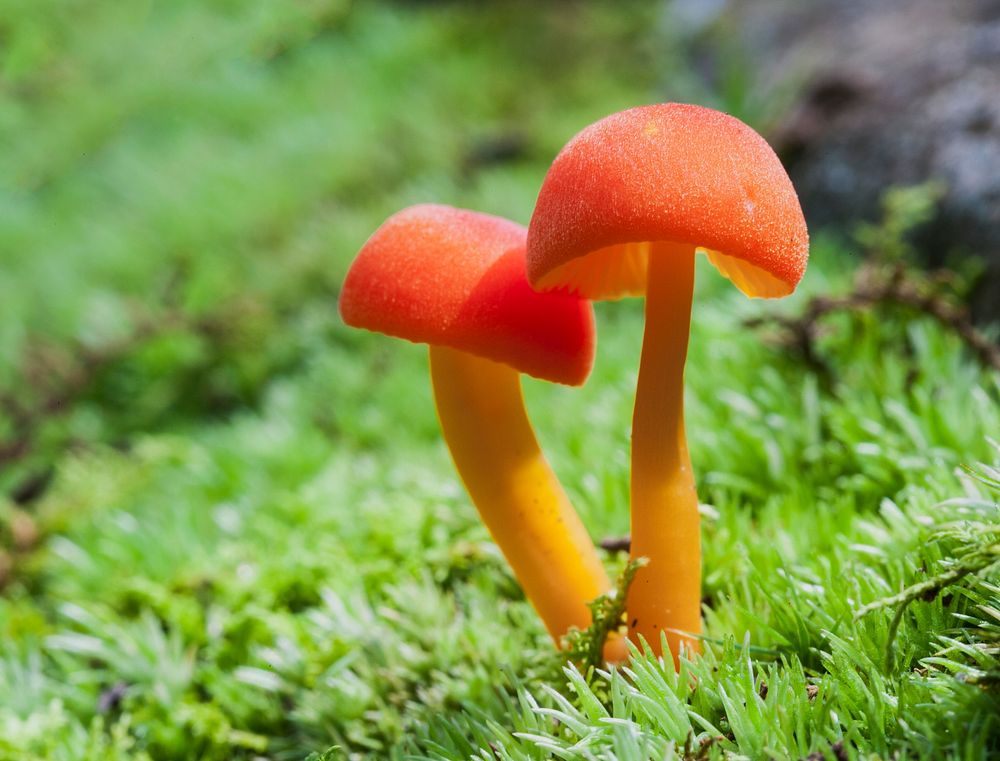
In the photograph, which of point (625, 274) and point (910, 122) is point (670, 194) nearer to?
point (625, 274)

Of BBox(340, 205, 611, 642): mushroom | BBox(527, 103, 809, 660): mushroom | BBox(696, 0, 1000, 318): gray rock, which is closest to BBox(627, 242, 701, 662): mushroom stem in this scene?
BBox(527, 103, 809, 660): mushroom

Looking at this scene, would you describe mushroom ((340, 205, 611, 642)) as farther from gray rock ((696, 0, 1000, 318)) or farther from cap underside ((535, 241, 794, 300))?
gray rock ((696, 0, 1000, 318))

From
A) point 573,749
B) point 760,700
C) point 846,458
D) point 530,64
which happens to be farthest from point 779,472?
point 530,64

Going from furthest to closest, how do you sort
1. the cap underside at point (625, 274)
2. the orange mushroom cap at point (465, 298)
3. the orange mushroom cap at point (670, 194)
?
the cap underside at point (625, 274)
the orange mushroom cap at point (465, 298)
the orange mushroom cap at point (670, 194)

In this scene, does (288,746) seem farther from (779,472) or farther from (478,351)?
(779,472)

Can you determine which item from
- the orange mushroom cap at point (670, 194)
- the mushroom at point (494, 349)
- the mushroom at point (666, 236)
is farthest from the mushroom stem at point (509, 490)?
the orange mushroom cap at point (670, 194)

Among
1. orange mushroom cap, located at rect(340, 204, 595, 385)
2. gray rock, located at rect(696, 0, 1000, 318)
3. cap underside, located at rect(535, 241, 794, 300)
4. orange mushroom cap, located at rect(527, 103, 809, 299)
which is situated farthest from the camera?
gray rock, located at rect(696, 0, 1000, 318)

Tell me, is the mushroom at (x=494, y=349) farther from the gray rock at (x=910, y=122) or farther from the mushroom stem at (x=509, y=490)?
the gray rock at (x=910, y=122)
